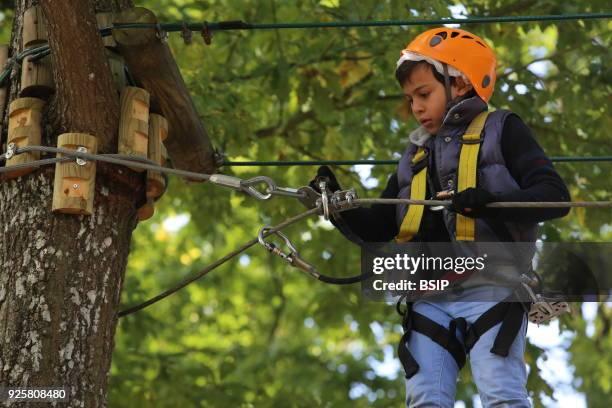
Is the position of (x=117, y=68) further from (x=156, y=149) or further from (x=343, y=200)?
(x=343, y=200)

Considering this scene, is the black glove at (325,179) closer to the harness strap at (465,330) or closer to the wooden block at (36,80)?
the harness strap at (465,330)

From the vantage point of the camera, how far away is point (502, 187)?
3.74 m

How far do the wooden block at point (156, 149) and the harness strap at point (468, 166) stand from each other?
1146 mm

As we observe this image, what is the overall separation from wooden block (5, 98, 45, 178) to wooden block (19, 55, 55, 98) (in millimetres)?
80

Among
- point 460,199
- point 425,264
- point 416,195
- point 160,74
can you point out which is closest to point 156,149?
point 160,74

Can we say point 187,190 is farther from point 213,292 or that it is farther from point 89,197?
point 213,292

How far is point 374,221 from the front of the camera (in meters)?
4.17

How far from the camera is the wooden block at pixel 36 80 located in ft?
13.1

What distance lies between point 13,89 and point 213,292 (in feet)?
32.4

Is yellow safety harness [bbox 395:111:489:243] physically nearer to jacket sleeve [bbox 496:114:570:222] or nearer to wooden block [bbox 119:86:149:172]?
jacket sleeve [bbox 496:114:570:222]

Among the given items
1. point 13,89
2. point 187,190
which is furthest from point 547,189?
point 187,190

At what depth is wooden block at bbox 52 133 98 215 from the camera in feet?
12.1

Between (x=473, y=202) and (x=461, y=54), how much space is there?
2.80 ft

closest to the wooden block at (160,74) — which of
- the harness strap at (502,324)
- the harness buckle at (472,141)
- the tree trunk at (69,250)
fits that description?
the tree trunk at (69,250)
